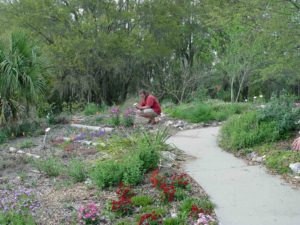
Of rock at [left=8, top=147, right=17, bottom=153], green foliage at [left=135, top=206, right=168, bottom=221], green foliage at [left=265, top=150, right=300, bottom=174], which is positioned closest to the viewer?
green foliage at [left=135, top=206, right=168, bottom=221]

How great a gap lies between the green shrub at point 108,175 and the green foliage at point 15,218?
1.13 m

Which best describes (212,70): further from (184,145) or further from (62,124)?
(184,145)

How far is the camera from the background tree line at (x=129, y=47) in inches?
596

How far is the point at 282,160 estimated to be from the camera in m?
5.35

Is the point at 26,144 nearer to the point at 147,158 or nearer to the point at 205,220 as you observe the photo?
the point at 147,158

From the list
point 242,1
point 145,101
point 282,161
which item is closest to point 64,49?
point 145,101

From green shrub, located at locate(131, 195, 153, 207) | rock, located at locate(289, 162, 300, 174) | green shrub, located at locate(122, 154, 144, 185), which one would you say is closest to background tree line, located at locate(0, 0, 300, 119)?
rock, located at locate(289, 162, 300, 174)

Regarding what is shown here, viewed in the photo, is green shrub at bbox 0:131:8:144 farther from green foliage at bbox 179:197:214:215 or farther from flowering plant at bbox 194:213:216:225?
flowering plant at bbox 194:213:216:225

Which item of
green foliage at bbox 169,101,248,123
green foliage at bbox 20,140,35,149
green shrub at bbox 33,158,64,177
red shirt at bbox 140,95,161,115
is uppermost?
red shirt at bbox 140,95,161,115

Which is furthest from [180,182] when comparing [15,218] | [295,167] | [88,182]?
[15,218]

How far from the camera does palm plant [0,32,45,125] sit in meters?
9.26

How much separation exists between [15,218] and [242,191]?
274 cm

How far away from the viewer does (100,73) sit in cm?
1795

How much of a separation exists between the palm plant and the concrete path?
507 cm
